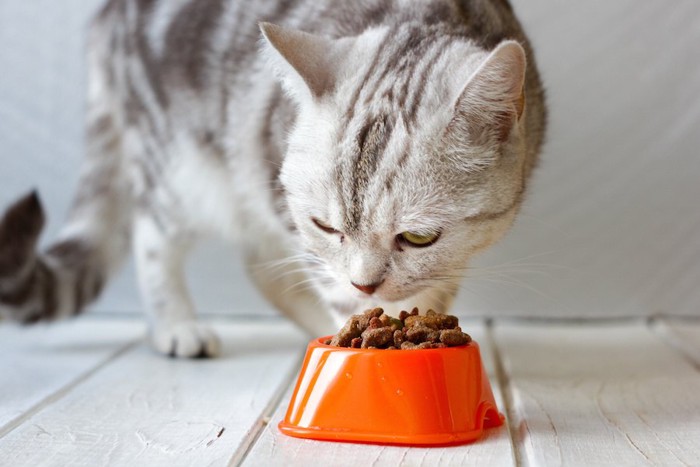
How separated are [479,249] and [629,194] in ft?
3.38

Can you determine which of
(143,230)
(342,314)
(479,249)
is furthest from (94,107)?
(479,249)

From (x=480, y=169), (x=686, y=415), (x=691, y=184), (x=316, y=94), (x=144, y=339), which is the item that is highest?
(x=316, y=94)

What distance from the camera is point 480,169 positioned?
4.33 ft

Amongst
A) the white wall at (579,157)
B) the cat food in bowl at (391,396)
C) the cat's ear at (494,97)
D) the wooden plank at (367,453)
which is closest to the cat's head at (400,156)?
the cat's ear at (494,97)

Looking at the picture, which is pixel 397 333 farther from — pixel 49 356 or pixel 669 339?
pixel 669 339

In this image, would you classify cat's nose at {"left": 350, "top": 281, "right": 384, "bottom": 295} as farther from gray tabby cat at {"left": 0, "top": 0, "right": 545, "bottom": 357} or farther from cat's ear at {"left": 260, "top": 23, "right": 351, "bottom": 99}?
cat's ear at {"left": 260, "top": 23, "right": 351, "bottom": 99}

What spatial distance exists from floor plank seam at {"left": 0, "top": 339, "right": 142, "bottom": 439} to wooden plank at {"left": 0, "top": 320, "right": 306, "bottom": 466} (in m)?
0.01

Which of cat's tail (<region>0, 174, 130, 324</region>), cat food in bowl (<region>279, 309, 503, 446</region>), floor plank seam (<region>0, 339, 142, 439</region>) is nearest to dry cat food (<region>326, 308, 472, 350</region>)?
cat food in bowl (<region>279, 309, 503, 446</region>)

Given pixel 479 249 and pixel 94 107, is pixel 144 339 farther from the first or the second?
pixel 479 249

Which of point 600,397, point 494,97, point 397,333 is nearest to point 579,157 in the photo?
point 600,397

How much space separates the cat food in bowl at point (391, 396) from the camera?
1186 mm

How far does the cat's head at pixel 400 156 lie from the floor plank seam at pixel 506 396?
24 centimetres

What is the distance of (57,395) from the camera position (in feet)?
5.05

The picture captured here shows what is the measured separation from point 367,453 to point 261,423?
9.5 inches
